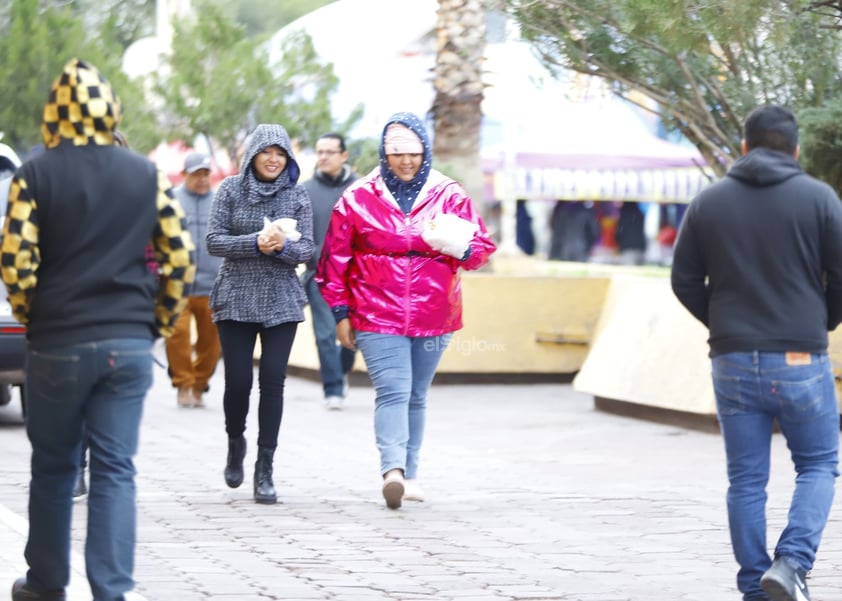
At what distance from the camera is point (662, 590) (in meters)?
6.12

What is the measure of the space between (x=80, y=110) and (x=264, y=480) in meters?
3.28

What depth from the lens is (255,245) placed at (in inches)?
311

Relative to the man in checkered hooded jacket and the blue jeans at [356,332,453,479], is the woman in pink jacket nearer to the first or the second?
the blue jeans at [356,332,453,479]

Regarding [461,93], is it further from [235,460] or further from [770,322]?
[770,322]

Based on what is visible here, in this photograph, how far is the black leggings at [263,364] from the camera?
796cm

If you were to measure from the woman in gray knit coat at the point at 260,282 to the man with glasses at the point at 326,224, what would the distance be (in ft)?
13.1

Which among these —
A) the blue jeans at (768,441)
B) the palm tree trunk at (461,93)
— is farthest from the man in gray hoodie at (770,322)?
the palm tree trunk at (461,93)

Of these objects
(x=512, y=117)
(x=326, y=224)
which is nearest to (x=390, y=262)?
(x=326, y=224)

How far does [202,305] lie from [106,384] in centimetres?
749

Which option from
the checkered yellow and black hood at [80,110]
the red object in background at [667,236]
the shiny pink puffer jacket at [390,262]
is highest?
the checkered yellow and black hood at [80,110]

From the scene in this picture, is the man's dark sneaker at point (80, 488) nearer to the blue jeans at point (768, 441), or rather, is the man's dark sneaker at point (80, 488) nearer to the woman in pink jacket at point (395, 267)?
the woman in pink jacket at point (395, 267)

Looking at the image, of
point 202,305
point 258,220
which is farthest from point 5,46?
point 258,220

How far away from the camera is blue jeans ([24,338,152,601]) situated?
4.99 metres

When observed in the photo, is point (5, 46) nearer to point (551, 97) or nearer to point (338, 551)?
point (551, 97)
